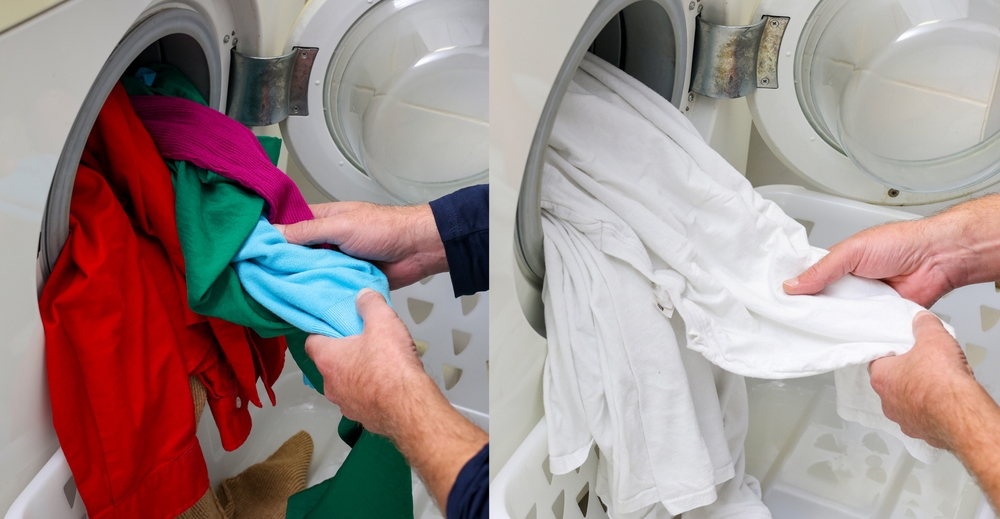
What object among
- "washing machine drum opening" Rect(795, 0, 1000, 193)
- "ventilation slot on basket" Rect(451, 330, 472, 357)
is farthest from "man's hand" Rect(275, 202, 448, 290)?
"washing machine drum opening" Rect(795, 0, 1000, 193)

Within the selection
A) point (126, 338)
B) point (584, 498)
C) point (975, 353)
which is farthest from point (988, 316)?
point (126, 338)

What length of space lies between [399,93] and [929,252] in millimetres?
760

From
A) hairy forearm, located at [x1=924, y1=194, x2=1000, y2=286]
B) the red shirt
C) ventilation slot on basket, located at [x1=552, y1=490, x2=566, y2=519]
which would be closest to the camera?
the red shirt

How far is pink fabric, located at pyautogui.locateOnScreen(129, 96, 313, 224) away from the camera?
958 mm

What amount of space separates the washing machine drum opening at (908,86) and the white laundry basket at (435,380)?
67 cm

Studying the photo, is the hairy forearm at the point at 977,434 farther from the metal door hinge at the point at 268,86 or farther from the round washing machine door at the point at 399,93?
the metal door hinge at the point at 268,86

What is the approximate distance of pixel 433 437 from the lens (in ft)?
2.52

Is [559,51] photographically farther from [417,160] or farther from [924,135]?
[924,135]

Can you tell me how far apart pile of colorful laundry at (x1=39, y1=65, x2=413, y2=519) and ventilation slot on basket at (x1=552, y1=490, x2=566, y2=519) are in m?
0.23

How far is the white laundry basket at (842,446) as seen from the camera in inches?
50.6

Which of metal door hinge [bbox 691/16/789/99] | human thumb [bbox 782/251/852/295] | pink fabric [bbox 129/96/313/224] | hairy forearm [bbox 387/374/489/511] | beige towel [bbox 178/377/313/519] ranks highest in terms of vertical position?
metal door hinge [bbox 691/16/789/99]

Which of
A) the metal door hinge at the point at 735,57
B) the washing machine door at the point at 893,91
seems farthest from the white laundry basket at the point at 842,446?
the metal door hinge at the point at 735,57

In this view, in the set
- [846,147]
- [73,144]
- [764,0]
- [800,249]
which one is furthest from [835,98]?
[73,144]

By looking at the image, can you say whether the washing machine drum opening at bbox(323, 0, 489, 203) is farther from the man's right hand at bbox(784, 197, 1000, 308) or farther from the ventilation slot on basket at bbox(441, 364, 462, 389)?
the man's right hand at bbox(784, 197, 1000, 308)
